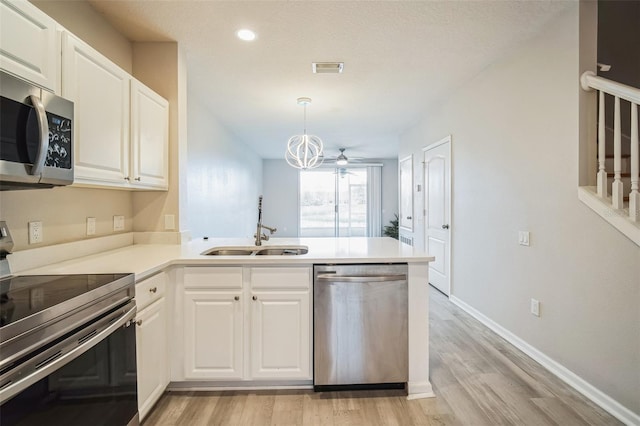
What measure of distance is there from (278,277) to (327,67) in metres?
2.14

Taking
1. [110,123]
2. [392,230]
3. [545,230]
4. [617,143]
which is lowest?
[392,230]

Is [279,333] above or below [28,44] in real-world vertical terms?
below

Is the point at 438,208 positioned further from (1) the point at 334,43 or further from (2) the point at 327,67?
(1) the point at 334,43

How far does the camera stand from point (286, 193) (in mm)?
9297

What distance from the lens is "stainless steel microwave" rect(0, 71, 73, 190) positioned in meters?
1.16

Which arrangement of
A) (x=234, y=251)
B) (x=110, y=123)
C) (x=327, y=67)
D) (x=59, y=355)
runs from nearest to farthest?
(x=59, y=355), (x=110, y=123), (x=234, y=251), (x=327, y=67)

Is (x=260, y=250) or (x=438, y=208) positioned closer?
(x=260, y=250)

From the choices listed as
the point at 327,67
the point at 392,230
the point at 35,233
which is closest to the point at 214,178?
the point at 327,67

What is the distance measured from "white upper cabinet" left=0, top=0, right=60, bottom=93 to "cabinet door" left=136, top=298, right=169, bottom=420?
1.19 metres

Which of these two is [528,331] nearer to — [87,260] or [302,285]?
[302,285]

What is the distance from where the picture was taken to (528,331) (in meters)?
2.59

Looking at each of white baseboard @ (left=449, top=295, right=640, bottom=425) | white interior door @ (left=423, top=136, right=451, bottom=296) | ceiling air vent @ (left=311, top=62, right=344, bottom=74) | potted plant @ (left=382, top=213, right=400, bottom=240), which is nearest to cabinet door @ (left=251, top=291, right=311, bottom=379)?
white baseboard @ (left=449, top=295, right=640, bottom=425)

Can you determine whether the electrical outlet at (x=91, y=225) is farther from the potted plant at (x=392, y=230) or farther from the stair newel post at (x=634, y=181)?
the potted plant at (x=392, y=230)

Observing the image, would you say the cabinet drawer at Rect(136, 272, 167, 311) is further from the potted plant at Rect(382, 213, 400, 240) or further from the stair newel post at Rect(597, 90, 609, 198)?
the potted plant at Rect(382, 213, 400, 240)
